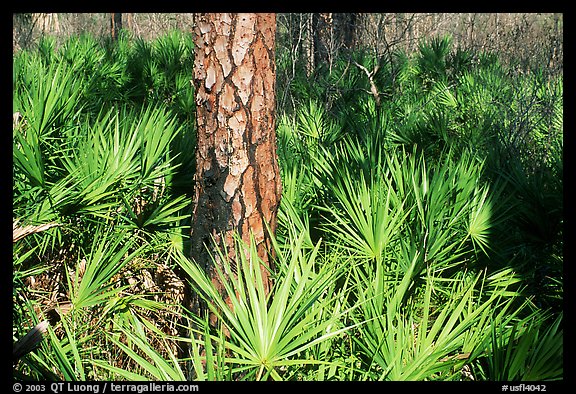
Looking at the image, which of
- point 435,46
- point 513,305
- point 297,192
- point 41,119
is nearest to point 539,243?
point 513,305

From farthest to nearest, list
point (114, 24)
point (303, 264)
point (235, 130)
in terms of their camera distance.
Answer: point (114, 24), point (235, 130), point (303, 264)

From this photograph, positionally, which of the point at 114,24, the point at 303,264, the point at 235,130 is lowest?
the point at 303,264

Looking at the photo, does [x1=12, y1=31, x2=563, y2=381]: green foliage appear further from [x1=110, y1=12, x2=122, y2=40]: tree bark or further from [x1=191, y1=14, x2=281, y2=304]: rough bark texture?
[x1=110, y1=12, x2=122, y2=40]: tree bark

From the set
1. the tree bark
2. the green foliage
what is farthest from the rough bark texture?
the tree bark

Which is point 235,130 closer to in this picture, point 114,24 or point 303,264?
point 303,264

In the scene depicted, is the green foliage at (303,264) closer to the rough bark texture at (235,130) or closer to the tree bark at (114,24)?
the rough bark texture at (235,130)

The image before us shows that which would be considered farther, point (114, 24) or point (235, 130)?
point (114, 24)

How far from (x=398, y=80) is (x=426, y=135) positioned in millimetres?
3972

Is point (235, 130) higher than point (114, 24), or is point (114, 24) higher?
point (114, 24)

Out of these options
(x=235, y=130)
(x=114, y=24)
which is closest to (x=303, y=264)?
(x=235, y=130)

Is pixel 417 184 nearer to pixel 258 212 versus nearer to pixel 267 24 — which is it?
pixel 258 212

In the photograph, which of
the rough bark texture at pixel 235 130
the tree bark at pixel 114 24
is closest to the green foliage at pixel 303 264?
the rough bark texture at pixel 235 130

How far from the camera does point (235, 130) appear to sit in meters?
2.64

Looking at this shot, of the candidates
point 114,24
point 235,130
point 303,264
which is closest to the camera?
point 303,264
